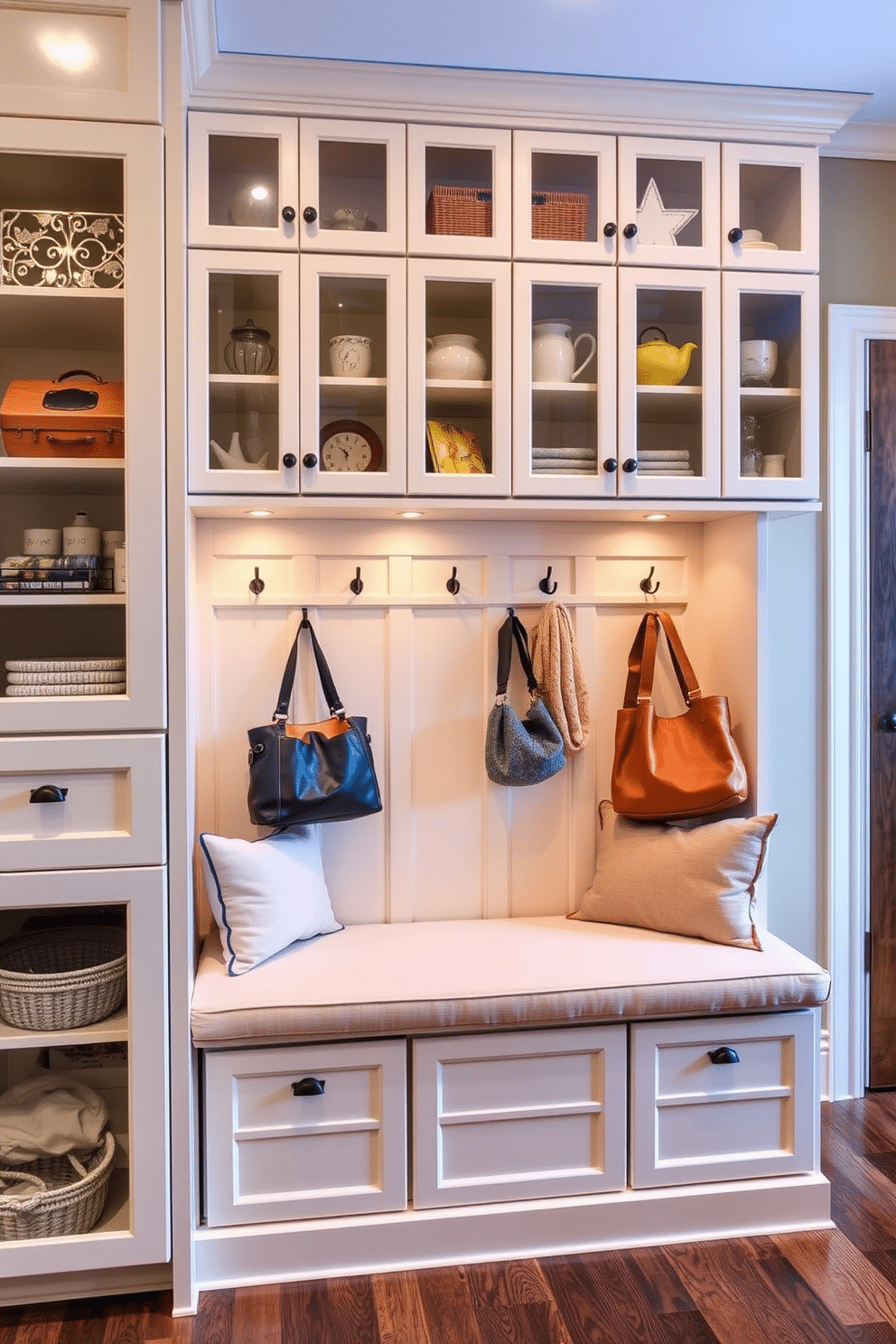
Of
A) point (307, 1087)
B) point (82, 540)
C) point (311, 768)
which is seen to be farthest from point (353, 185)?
point (307, 1087)

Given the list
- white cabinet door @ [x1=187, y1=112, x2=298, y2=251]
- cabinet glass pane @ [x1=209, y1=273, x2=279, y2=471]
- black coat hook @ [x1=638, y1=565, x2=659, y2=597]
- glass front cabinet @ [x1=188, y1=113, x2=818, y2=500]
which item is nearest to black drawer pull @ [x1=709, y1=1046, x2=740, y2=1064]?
black coat hook @ [x1=638, y1=565, x2=659, y2=597]

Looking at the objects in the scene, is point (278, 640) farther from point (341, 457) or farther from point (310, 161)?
point (310, 161)

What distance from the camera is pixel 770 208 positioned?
2334 mm

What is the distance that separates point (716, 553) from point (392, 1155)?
1627 millimetres

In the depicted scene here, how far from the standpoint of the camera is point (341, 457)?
7.16ft

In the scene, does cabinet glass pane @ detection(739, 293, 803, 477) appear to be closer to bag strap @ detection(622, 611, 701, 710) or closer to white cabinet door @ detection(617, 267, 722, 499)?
white cabinet door @ detection(617, 267, 722, 499)

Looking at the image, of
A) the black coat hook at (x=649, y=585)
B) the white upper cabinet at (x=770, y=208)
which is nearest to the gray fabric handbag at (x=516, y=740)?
the black coat hook at (x=649, y=585)

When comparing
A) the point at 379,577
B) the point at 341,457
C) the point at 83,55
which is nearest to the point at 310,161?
the point at 83,55

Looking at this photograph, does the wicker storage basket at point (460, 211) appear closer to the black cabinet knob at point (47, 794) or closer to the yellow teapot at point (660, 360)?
the yellow teapot at point (660, 360)

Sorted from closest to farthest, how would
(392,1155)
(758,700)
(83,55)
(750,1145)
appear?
(83,55)
(392,1155)
(750,1145)
(758,700)

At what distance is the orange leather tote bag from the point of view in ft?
7.89

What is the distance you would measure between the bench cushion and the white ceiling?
197 centimetres

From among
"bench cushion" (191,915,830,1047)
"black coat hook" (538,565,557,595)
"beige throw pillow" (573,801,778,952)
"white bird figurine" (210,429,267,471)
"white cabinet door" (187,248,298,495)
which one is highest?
"white cabinet door" (187,248,298,495)

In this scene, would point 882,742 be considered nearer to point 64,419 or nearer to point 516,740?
point 516,740
